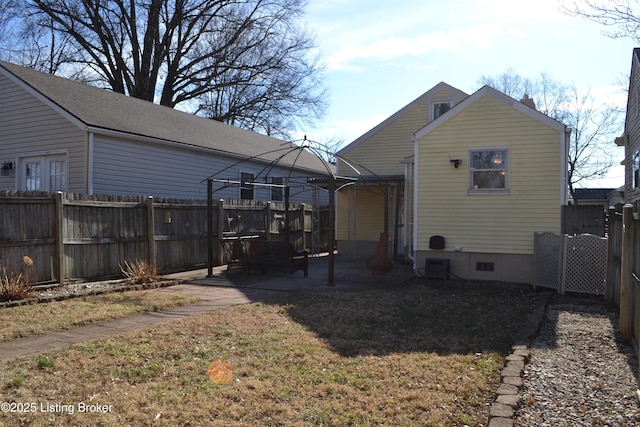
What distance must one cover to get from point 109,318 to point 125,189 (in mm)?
7471

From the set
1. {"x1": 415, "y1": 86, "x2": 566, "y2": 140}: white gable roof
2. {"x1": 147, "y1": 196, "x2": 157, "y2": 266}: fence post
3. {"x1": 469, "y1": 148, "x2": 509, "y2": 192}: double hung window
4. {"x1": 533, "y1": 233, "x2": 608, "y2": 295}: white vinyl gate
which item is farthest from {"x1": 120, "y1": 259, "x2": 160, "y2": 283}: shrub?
{"x1": 533, "y1": 233, "x2": 608, "y2": 295}: white vinyl gate

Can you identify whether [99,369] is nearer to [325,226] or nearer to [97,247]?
[97,247]

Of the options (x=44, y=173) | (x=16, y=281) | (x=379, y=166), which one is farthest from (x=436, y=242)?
(x=44, y=173)

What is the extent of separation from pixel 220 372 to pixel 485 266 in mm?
8484

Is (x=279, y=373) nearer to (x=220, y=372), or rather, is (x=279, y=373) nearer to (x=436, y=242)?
(x=220, y=372)

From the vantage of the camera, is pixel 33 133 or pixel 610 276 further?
pixel 33 133

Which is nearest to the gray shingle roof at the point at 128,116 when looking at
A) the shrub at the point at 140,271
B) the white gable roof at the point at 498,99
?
the shrub at the point at 140,271

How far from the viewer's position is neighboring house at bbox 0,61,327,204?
13258mm

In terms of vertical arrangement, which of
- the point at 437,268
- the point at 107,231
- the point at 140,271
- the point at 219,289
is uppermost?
the point at 107,231

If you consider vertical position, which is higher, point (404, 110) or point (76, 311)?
point (404, 110)

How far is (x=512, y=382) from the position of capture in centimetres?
477

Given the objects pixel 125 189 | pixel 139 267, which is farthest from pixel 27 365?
pixel 125 189

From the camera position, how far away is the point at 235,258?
13.1 meters

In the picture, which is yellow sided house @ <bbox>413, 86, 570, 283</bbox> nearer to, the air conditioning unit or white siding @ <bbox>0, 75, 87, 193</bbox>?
the air conditioning unit
